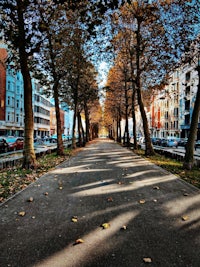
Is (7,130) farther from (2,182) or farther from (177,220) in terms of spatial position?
(177,220)

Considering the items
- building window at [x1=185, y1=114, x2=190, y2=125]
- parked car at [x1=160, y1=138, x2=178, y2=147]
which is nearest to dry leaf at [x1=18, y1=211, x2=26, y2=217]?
parked car at [x1=160, y1=138, x2=178, y2=147]

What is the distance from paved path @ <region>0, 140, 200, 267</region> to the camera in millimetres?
3514

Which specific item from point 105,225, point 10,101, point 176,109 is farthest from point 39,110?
point 105,225

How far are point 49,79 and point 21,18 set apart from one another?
410 inches

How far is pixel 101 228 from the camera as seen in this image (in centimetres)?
459

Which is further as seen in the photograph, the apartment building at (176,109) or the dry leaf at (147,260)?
the apartment building at (176,109)

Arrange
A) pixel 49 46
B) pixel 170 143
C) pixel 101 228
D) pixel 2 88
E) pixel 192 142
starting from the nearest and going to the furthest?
pixel 101 228
pixel 192 142
pixel 49 46
pixel 170 143
pixel 2 88

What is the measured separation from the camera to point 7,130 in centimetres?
5747

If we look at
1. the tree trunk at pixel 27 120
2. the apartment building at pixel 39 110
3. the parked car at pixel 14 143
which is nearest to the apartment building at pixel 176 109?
the parked car at pixel 14 143

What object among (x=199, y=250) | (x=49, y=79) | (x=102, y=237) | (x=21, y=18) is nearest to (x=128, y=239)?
(x=102, y=237)

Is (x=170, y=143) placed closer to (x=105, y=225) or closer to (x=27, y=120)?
(x=27, y=120)

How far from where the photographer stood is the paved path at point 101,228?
3.51m

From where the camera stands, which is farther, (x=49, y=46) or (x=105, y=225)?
(x=49, y=46)

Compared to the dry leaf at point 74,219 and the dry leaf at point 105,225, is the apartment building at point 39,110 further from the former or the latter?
the dry leaf at point 105,225
